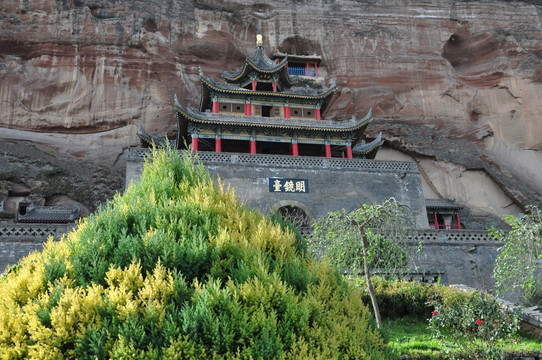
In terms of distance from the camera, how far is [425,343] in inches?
300

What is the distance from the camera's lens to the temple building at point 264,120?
1919 centimetres

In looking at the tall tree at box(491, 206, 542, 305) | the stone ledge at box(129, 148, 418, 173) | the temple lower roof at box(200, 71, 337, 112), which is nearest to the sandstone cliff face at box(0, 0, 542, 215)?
the temple lower roof at box(200, 71, 337, 112)

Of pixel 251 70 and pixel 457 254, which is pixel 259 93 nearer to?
pixel 251 70

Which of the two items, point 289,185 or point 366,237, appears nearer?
point 366,237

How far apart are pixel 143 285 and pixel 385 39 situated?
2740 centimetres

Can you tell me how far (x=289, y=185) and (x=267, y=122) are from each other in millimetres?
3444

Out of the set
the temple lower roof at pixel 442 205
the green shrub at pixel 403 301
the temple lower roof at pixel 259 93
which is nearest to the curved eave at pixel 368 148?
the temple lower roof at pixel 259 93

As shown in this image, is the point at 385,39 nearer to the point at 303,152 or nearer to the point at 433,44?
the point at 433,44

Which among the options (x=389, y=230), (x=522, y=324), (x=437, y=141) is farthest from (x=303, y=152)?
(x=522, y=324)

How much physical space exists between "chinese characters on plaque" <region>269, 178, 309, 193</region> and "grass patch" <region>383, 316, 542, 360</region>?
8.56m

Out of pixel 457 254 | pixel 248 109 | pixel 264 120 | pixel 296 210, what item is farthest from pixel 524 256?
pixel 248 109

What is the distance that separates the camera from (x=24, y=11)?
960 inches

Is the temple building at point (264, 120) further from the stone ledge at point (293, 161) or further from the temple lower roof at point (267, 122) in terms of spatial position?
the stone ledge at point (293, 161)

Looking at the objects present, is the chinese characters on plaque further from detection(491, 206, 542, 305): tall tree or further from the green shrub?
detection(491, 206, 542, 305): tall tree
